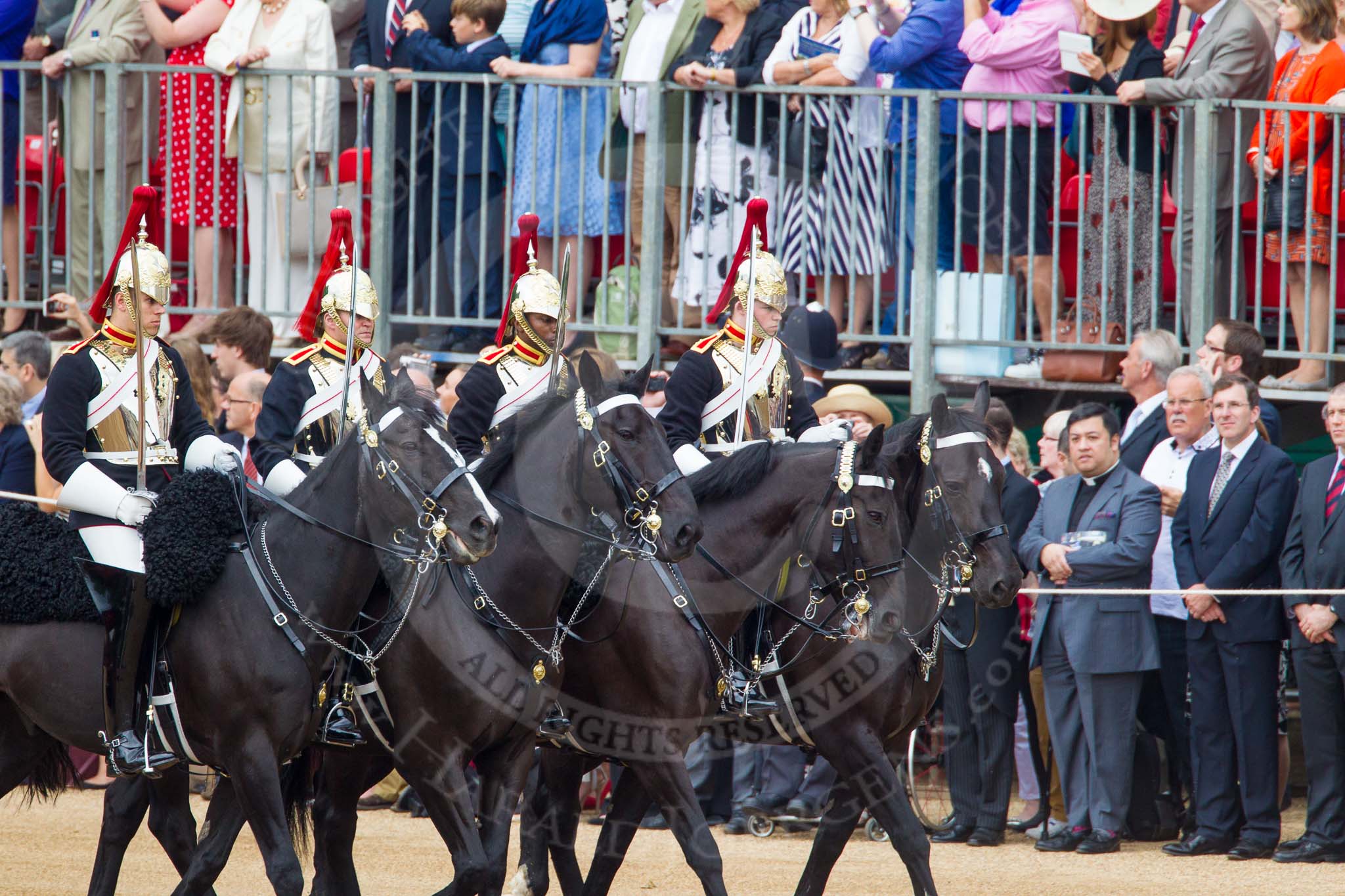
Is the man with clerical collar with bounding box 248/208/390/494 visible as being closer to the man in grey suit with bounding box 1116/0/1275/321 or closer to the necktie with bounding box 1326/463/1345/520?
the necktie with bounding box 1326/463/1345/520

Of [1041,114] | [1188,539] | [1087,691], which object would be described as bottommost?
[1087,691]

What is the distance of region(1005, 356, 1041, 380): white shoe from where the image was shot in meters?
10.5

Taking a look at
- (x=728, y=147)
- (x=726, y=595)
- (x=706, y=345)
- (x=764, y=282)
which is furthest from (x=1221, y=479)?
(x=728, y=147)

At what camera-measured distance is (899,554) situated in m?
7.02

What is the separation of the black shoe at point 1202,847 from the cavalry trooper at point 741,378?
2511mm

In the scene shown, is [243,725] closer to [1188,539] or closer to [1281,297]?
[1188,539]

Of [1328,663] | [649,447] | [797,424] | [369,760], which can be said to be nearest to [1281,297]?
[1328,663]

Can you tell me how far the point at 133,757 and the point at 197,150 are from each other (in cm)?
587

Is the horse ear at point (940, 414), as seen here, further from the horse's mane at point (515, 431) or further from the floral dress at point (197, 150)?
the floral dress at point (197, 150)

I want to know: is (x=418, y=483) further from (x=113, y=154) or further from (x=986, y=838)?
(x=113, y=154)

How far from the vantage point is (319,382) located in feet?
24.2

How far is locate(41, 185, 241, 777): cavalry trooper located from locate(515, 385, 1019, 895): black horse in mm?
1505

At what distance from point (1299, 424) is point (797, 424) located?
12.3ft

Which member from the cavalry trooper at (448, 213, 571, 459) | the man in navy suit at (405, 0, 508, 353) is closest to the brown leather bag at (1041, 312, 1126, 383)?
the man in navy suit at (405, 0, 508, 353)
